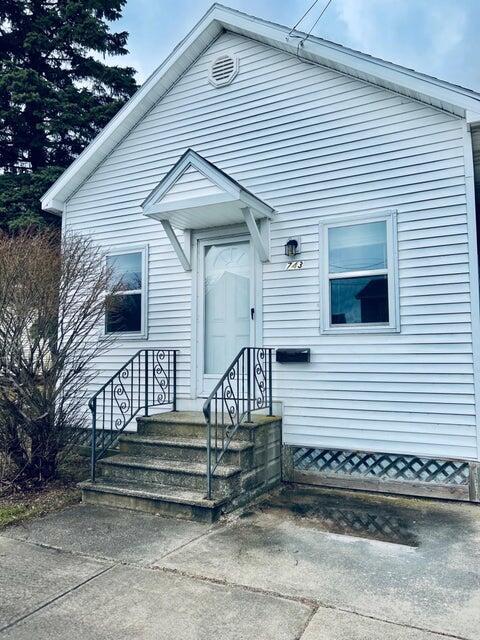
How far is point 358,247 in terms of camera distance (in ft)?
18.7

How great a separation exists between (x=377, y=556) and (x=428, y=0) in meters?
17.2

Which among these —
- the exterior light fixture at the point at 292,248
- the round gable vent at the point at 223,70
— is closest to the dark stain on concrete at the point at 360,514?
the exterior light fixture at the point at 292,248

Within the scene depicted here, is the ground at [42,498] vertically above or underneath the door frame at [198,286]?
underneath

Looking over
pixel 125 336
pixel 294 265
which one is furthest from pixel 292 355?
pixel 125 336

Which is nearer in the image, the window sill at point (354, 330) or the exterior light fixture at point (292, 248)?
the window sill at point (354, 330)

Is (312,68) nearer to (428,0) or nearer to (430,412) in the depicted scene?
(430,412)

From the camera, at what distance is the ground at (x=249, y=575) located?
2611 mm

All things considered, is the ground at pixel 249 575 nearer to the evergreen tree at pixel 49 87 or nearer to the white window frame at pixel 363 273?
the white window frame at pixel 363 273

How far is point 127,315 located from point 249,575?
4862 millimetres

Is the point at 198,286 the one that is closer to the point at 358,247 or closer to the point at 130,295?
the point at 130,295

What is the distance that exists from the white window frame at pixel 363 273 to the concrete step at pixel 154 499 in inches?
96.4

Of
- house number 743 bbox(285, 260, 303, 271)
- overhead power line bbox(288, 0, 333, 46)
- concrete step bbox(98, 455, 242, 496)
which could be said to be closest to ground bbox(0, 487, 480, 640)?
concrete step bbox(98, 455, 242, 496)

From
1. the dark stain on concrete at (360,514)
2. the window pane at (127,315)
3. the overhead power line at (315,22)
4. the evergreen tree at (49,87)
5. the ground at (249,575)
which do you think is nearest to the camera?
the ground at (249,575)

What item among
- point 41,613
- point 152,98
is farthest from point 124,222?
point 41,613
